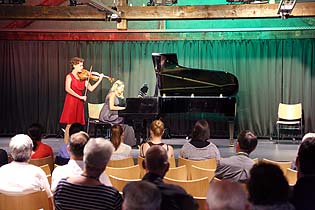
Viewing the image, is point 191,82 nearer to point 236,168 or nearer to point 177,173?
point 177,173

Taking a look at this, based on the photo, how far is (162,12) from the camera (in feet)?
31.5

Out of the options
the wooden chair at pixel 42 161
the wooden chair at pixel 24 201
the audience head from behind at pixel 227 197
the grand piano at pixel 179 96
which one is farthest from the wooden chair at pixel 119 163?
the grand piano at pixel 179 96

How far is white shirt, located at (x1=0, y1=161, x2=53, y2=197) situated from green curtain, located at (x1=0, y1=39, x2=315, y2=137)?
8.74m

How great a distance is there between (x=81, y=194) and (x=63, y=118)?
19.5ft

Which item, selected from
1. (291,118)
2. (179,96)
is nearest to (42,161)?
(179,96)

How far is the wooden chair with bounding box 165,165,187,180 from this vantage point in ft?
14.7

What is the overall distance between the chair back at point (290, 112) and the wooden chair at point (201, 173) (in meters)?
6.86

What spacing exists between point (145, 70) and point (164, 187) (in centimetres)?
963

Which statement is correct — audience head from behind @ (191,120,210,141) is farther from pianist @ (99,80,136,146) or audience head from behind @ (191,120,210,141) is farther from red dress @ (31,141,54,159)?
pianist @ (99,80,136,146)

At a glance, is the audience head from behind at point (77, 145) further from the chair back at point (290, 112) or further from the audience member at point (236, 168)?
the chair back at point (290, 112)

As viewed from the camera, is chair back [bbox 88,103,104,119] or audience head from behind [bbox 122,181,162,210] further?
chair back [bbox 88,103,104,119]

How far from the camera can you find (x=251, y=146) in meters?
4.24

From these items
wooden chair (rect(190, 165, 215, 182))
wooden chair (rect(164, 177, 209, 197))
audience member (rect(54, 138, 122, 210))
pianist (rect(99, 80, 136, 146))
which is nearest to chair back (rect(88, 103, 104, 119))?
pianist (rect(99, 80, 136, 146))

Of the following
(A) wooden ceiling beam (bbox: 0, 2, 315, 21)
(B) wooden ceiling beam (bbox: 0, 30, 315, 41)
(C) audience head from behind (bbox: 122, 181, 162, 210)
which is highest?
(A) wooden ceiling beam (bbox: 0, 2, 315, 21)
